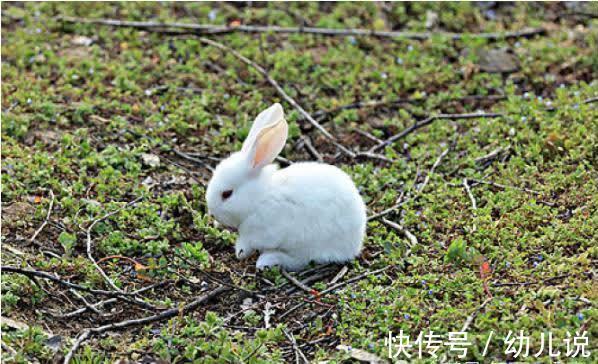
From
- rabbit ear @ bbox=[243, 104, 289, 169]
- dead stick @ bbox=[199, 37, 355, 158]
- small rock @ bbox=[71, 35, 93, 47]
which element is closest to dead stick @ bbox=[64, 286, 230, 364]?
rabbit ear @ bbox=[243, 104, 289, 169]

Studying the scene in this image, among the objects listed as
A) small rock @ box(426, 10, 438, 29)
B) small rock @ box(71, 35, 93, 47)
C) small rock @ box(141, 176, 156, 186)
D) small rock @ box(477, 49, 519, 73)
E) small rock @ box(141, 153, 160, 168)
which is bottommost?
small rock @ box(141, 176, 156, 186)

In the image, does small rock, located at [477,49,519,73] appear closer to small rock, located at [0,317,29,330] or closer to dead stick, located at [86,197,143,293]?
dead stick, located at [86,197,143,293]

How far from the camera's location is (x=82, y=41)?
8.59 meters

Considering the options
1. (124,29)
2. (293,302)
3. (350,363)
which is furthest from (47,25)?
(350,363)

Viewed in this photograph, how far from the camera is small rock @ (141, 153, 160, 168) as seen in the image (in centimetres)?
691

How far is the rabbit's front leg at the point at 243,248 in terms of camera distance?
5.78 metres

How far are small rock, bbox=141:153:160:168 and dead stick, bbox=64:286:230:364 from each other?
1721mm

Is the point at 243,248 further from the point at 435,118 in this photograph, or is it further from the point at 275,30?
the point at 275,30

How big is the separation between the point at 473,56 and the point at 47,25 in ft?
13.3

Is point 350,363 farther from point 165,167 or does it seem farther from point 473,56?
point 473,56

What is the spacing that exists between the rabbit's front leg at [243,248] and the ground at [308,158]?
3.4 inches

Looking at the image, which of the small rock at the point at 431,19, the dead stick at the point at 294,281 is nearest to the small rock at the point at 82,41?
the small rock at the point at 431,19

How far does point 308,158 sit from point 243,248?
5.27 feet

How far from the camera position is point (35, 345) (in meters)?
4.73
